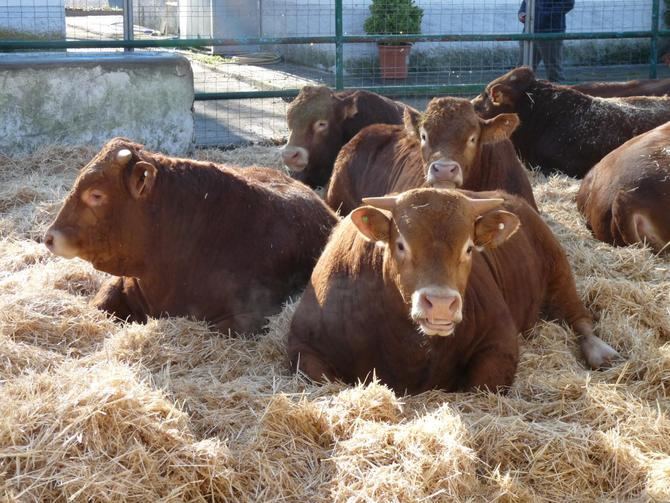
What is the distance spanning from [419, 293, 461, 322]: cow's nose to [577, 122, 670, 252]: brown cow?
354 cm

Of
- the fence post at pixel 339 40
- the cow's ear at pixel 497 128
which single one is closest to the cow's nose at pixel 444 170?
the cow's ear at pixel 497 128

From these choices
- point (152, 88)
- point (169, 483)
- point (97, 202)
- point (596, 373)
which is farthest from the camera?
point (152, 88)

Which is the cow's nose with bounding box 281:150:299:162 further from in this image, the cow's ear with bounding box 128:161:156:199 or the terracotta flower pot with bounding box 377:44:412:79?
the terracotta flower pot with bounding box 377:44:412:79

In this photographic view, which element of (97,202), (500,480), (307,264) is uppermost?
(97,202)

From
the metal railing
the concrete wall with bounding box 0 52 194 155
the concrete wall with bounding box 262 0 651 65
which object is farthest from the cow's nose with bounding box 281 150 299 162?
the concrete wall with bounding box 262 0 651 65

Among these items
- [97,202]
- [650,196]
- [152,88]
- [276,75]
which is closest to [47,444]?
[97,202]

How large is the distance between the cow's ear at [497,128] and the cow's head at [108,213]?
278cm

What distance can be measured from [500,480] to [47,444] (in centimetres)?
172

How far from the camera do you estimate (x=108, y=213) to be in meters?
5.59

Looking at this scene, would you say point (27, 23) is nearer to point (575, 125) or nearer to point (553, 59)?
point (553, 59)

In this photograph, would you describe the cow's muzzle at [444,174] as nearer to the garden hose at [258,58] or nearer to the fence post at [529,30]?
the fence post at [529,30]

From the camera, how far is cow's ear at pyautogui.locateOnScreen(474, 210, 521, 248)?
4.60 meters

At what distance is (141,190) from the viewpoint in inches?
222

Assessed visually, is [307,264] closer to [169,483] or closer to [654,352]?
[654,352]
